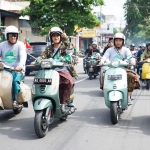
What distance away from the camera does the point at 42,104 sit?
223 inches

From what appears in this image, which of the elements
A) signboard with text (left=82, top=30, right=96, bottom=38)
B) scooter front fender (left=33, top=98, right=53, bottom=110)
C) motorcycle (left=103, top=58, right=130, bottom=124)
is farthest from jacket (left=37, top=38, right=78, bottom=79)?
signboard with text (left=82, top=30, right=96, bottom=38)

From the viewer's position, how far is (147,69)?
11.5 m

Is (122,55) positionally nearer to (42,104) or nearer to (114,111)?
(114,111)

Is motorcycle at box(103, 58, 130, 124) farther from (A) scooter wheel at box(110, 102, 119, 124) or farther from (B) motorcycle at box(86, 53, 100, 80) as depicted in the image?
(B) motorcycle at box(86, 53, 100, 80)

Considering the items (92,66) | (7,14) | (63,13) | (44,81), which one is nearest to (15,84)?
(44,81)

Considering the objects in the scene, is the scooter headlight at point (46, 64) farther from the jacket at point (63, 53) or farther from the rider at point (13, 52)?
the rider at point (13, 52)

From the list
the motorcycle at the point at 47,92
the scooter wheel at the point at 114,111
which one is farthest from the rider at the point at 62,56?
the scooter wheel at the point at 114,111

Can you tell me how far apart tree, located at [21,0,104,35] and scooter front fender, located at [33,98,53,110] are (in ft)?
69.9

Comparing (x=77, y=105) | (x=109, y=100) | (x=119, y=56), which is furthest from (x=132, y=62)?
(x=77, y=105)

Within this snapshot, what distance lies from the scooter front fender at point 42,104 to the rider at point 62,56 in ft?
1.47

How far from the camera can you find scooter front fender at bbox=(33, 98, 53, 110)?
5.61 metres

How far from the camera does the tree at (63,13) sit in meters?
26.8

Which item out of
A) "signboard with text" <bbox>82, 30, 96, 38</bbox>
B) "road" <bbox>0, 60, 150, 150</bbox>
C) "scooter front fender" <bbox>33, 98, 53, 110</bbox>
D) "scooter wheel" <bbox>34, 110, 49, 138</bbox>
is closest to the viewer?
"road" <bbox>0, 60, 150, 150</bbox>

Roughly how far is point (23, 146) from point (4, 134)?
0.81 meters
